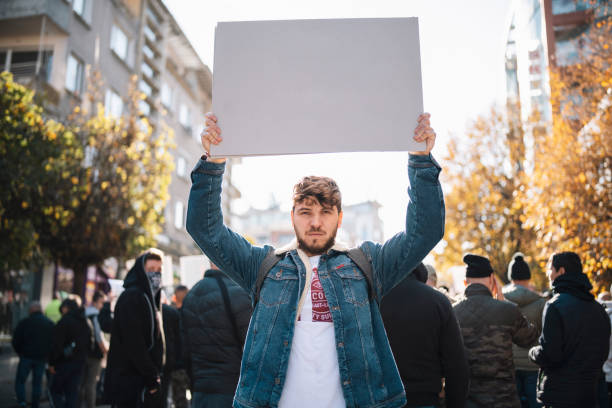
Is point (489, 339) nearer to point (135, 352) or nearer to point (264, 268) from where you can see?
point (264, 268)

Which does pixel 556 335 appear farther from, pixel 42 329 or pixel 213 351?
pixel 42 329

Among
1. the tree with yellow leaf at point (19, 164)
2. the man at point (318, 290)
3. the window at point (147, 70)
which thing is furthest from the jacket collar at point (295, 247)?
the window at point (147, 70)

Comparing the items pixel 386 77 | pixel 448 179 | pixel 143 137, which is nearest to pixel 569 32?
pixel 448 179

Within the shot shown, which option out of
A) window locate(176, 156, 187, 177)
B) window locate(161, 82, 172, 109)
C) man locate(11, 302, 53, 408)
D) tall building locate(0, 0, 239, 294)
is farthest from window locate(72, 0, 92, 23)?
man locate(11, 302, 53, 408)

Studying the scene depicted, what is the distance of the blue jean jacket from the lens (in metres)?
2.46

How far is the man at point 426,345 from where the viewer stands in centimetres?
384

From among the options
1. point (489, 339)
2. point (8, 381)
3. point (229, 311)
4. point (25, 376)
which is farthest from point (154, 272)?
point (8, 381)

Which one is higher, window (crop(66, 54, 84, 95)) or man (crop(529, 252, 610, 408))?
window (crop(66, 54, 84, 95))

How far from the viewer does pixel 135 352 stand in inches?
212

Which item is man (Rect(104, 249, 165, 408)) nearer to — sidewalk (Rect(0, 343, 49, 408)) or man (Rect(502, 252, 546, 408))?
man (Rect(502, 252, 546, 408))

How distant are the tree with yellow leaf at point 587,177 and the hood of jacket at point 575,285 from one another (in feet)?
20.4

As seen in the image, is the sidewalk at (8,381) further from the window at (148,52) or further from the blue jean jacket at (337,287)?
the window at (148,52)

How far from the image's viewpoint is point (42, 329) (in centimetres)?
1077

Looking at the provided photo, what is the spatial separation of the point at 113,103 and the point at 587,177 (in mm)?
20515
